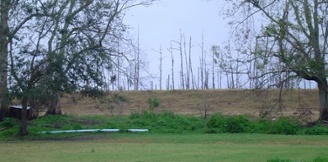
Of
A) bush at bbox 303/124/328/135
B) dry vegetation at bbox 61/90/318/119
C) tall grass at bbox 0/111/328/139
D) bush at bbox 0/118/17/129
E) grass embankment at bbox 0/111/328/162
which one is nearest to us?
grass embankment at bbox 0/111/328/162

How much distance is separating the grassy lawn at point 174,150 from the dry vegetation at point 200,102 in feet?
57.8

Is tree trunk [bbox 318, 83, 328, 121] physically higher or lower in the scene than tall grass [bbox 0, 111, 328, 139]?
higher

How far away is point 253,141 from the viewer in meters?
34.4

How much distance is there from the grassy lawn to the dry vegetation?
17614mm

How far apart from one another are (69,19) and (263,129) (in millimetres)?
13154

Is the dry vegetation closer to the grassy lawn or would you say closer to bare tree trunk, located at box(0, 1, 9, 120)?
bare tree trunk, located at box(0, 1, 9, 120)

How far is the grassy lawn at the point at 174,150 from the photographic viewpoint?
81.3 feet

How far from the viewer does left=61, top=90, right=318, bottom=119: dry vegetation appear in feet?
184

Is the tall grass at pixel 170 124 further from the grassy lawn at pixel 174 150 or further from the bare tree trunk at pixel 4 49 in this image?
the grassy lawn at pixel 174 150

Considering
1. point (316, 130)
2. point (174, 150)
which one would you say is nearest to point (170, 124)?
point (316, 130)

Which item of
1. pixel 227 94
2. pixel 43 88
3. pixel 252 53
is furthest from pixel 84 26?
pixel 227 94

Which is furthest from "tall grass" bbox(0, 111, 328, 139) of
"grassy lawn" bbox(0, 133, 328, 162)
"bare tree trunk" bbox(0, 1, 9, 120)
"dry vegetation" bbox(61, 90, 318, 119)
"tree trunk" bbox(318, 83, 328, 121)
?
"dry vegetation" bbox(61, 90, 318, 119)

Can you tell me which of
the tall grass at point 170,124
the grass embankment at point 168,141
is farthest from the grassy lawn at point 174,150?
the tall grass at point 170,124

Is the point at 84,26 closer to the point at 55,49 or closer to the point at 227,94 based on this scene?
the point at 55,49
